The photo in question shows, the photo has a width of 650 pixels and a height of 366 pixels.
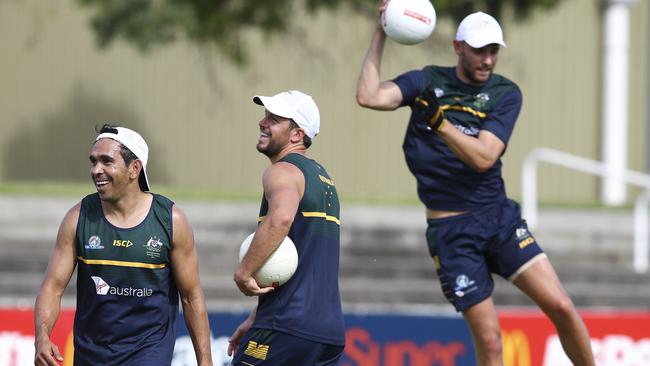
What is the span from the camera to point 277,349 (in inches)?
231

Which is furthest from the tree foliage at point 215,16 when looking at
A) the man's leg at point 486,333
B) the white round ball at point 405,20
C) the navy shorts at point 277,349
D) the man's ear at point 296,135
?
the navy shorts at point 277,349

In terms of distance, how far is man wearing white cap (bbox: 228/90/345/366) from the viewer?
19.0ft

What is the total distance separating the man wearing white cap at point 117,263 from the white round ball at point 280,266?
451mm

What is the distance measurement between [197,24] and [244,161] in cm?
417

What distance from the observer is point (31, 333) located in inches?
369

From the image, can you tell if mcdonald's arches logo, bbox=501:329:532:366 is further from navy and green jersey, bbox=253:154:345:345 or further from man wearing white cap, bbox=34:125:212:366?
man wearing white cap, bbox=34:125:212:366

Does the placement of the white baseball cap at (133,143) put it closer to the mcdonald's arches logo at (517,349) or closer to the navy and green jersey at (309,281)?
the navy and green jersey at (309,281)

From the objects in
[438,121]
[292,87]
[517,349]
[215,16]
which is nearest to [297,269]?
[438,121]

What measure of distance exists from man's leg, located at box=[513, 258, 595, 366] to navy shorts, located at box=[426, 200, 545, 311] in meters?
0.06

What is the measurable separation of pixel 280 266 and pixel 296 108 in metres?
0.82

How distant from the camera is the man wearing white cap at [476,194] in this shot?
7.08m

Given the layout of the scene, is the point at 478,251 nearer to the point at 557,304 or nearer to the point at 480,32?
the point at 557,304

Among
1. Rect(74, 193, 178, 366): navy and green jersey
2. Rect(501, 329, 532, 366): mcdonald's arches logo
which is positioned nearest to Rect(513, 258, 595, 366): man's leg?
Rect(74, 193, 178, 366): navy and green jersey

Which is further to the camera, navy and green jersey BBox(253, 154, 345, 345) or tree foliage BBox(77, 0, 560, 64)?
tree foliage BBox(77, 0, 560, 64)
